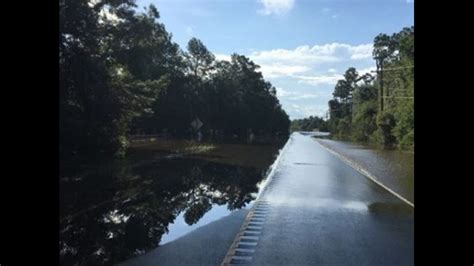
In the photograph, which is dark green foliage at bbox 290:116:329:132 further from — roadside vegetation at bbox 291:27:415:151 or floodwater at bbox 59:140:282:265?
floodwater at bbox 59:140:282:265

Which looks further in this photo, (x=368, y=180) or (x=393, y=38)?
(x=393, y=38)

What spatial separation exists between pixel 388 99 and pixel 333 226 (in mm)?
45309

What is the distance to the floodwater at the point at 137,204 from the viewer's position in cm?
834

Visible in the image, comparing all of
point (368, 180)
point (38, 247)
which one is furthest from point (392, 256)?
point (368, 180)

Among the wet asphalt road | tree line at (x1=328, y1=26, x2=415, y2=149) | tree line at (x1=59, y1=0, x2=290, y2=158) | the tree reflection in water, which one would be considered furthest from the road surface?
tree line at (x1=328, y1=26, x2=415, y2=149)

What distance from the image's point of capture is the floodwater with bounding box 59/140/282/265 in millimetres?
8344

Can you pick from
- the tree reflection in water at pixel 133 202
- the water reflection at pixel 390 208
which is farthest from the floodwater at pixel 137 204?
the water reflection at pixel 390 208

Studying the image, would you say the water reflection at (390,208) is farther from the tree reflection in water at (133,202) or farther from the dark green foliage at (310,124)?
the dark green foliage at (310,124)
